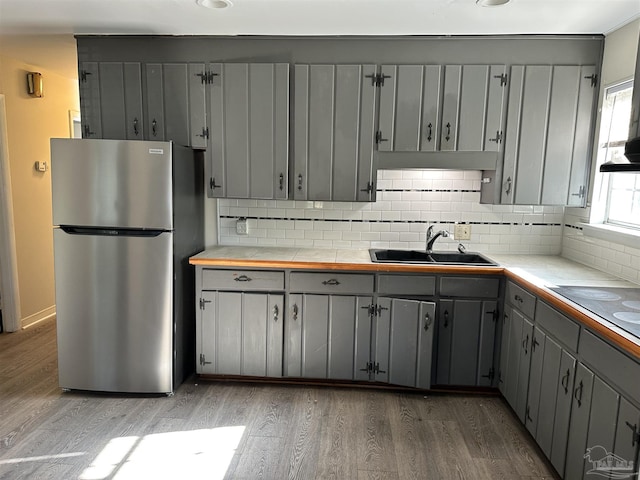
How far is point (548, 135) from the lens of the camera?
2.86m

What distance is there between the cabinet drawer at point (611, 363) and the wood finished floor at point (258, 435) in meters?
0.74

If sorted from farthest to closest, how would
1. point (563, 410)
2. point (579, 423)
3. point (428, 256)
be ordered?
point (428, 256) → point (563, 410) → point (579, 423)

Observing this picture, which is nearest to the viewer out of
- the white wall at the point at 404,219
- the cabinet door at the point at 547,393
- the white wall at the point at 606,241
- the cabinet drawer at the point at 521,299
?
the cabinet door at the point at 547,393

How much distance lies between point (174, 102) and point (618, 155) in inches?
116

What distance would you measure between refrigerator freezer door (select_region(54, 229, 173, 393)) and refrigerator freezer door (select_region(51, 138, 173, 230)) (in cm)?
12

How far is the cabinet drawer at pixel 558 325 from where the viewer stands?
6.15 feet

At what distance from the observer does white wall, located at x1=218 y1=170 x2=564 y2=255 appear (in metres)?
3.21

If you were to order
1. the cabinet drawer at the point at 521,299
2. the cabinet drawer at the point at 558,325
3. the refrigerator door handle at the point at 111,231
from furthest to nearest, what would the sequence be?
the refrigerator door handle at the point at 111,231 → the cabinet drawer at the point at 521,299 → the cabinet drawer at the point at 558,325

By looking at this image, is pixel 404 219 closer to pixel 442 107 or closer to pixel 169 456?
pixel 442 107

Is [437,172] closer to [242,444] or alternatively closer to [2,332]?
[242,444]

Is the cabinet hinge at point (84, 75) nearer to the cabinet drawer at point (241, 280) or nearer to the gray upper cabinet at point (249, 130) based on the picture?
the gray upper cabinet at point (249, 130)

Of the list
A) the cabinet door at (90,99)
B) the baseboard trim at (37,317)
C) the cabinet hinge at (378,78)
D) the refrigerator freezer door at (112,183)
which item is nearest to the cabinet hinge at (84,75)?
the cabinet door at (90,99)

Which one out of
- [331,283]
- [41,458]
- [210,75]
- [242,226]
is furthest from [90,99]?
[41,458]

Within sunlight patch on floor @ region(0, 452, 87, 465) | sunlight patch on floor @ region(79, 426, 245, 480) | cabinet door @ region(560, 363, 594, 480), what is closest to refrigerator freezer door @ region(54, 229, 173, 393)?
sunlight patch on floor @ region(79, 426, 245, 480)
